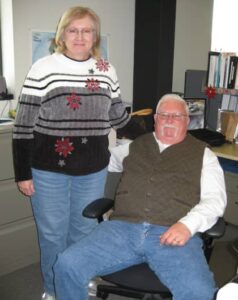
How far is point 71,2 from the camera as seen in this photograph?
9.62 feet

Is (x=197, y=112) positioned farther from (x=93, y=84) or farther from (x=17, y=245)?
(x=17, y=245)

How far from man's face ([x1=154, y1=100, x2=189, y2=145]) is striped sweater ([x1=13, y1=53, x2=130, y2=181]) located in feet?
0.88

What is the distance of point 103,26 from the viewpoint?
320 cm

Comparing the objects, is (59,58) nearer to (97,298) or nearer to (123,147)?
(123,147)

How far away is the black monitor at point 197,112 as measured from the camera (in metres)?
3.11

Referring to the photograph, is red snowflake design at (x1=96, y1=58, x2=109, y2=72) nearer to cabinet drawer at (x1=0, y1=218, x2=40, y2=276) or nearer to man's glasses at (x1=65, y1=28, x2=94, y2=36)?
man's glasses at (x1=65, y1=28, x2=94, y2=36)

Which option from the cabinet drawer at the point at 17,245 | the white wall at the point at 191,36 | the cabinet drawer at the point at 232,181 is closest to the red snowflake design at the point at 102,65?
the cabinet drawer at the point at 17,245

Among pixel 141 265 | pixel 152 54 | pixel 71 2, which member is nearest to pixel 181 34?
pixel 152 54

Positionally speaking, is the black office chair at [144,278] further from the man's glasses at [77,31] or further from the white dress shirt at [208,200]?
the man's glasses at [77,31]

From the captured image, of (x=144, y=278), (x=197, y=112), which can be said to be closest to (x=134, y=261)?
(x=144, y=278)

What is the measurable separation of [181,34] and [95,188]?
2162mm

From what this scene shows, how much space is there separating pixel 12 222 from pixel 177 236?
1.20m

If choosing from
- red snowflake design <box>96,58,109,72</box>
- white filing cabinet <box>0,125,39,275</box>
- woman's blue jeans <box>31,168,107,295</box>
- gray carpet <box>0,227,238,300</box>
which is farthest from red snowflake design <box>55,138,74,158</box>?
gray carpet <box>0,227,238,300</box>

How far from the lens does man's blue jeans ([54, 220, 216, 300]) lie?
1.46 meters
